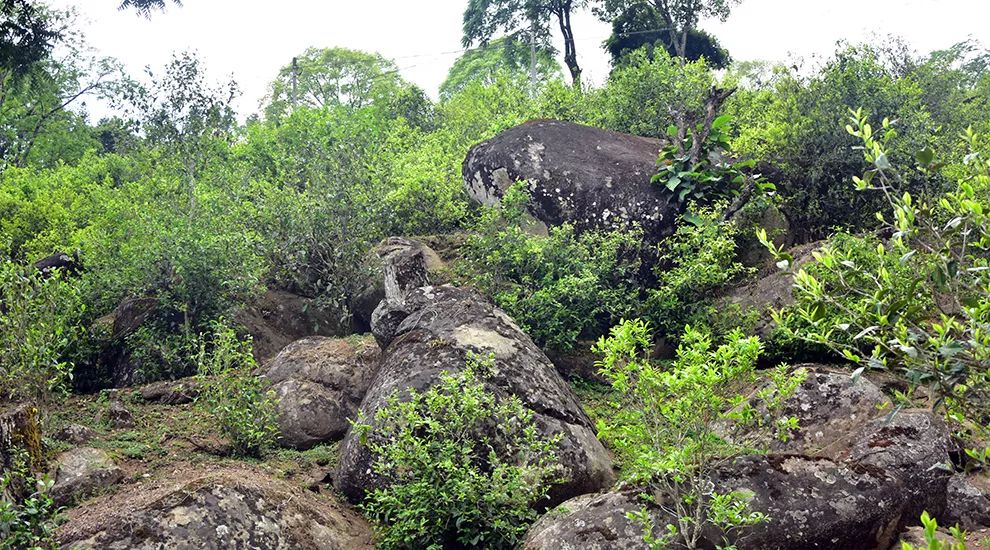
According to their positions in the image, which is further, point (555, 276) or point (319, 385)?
point (555, 276)

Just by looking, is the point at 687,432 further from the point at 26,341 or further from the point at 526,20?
the point at 526,20

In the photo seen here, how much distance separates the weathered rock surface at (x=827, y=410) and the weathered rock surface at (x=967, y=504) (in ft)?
2.95

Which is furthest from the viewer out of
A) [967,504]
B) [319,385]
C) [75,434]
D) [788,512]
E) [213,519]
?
[319,385]

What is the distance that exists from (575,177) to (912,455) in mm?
8394

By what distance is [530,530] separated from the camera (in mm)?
6621

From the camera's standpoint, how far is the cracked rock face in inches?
319

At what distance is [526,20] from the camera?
1235 inches

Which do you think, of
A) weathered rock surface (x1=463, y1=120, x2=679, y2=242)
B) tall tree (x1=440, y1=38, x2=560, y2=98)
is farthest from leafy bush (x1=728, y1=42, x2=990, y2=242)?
tall tree (x1=440, y1=38, x2=560, y2=98)

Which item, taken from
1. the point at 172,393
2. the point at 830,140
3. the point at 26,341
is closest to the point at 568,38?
the point at 830,140

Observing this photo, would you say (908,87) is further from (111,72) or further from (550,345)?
(111,72)

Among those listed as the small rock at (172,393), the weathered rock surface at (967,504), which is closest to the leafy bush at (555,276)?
the small rock at (172,393)

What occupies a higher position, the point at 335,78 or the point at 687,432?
the point at 335,78

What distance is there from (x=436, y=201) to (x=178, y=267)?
17.1 ft

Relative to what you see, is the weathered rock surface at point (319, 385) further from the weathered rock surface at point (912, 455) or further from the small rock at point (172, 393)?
the weathered rock surface at point (912, 455)
